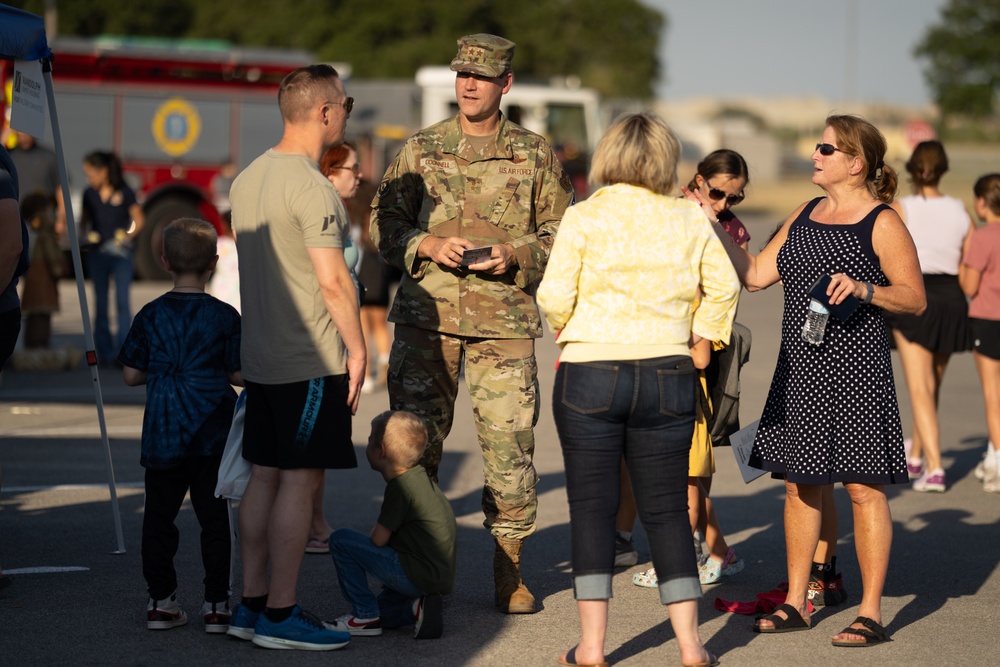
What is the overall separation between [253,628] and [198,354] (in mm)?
1052

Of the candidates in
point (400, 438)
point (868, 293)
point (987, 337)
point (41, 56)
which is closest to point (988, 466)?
point (987, 337)

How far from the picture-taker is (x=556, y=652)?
464 cm

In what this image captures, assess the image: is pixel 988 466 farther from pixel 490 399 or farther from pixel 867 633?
pixel 490 399

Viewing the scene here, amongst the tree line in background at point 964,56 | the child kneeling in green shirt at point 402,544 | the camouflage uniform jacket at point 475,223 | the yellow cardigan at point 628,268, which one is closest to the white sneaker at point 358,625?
the child kneeling in green shirt at point 402,544

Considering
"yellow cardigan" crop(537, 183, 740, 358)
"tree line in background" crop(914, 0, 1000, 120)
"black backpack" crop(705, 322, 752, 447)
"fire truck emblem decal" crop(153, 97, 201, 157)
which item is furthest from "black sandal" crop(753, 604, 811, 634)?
"tree line in background" crop(914, 0, 1000, 120)

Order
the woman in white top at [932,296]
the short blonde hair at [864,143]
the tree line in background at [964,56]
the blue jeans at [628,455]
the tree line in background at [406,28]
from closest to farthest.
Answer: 1. the blue jeans at [628,455]
2. the short blonde hair at [864,143]
3. the woman in white top at [932,296]
4. the tree line in background at [406,28]
5. the tree line in background at [964,56]

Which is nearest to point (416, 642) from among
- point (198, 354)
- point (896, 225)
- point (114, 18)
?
point (198, 354)

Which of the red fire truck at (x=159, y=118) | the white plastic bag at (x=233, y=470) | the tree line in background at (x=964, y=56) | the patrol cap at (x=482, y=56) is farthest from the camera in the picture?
the tree line in background at (x=964, y=56)

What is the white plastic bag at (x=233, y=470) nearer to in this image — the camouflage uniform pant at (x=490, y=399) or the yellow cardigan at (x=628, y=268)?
the camouflage uniform pant at (x=490, y=399)

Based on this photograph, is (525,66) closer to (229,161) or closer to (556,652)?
(229,161)

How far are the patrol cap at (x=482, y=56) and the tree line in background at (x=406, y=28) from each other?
35.4 metres

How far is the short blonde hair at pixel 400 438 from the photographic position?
4.71m

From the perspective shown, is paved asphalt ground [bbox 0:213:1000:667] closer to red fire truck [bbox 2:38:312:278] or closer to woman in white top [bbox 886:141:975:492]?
woman in white top [bbox 886:141:975:492]

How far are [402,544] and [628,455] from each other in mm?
1025
